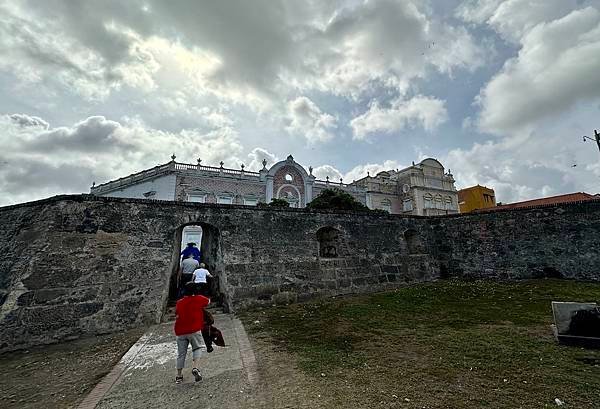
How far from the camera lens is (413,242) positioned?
1178 centimetres

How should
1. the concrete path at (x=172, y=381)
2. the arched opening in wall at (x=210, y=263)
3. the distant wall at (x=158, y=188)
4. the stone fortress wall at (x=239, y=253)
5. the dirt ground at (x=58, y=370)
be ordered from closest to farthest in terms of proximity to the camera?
the concrete path at (x=172, y=381), the dirt ground at (x=58, y=370), the stone fortress wall at (x=239, y=253), the arched opening in wall at (x=210, y=263), the distant wall at (x=158, y=188)

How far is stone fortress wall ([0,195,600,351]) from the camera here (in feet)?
20.6

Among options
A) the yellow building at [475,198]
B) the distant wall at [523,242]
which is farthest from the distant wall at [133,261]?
the yellow building at [475,198]

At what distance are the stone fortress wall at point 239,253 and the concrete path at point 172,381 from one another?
223cm

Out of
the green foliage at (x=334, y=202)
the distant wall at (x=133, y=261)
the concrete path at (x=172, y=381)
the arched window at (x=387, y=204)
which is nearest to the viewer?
the concrete path at (x=172, y=381)

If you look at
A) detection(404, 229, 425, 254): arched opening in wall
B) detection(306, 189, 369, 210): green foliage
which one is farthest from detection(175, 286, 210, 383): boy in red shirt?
detection(306, 189, 369, 210): green foliage

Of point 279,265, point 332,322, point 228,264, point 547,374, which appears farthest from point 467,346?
point 228,264

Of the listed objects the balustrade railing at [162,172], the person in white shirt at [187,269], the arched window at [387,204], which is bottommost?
the person in white shirt at [187,269]

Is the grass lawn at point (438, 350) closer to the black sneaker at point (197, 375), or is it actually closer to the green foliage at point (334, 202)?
the black sneaker at point (197, 375)

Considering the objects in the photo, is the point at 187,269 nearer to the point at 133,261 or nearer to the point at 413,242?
the point at 133,261

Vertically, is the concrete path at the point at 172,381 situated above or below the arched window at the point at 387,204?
below

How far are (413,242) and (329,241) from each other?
3.98 m

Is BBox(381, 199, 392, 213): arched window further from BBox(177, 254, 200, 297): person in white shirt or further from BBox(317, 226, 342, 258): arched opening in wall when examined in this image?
BBox(177, 254, 200, 297): person in white shirt

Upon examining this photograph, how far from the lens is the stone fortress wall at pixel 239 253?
6285mm
